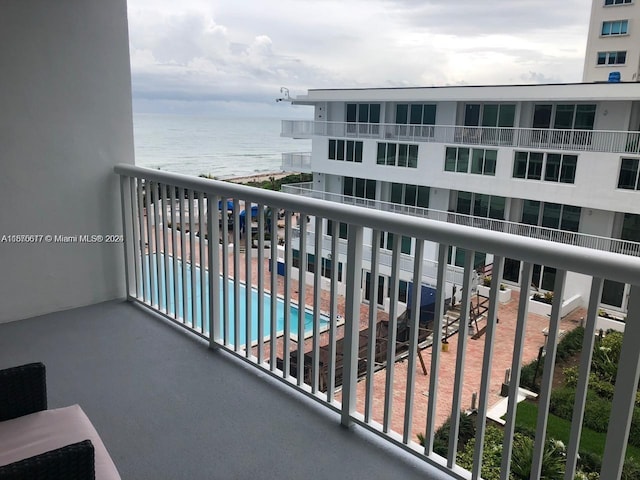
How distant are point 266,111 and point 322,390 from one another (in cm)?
158

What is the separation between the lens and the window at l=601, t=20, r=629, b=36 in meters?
1.96

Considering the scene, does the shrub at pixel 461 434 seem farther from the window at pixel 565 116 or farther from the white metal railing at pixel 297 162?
the white metal railing at pixel 297 162

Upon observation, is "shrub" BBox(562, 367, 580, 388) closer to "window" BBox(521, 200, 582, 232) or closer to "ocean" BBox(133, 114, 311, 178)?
"window" BBox(521, 200, 582, 232)

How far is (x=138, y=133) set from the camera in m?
3.48

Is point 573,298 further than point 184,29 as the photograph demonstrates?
No

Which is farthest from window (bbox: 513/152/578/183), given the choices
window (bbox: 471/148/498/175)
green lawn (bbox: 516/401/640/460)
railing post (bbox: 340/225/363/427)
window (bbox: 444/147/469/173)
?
green lawn (bbox: 516/401/640/460)

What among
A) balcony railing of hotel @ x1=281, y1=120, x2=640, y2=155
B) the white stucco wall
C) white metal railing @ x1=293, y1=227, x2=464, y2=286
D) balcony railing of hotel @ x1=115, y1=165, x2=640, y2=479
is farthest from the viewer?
the white stucco wall

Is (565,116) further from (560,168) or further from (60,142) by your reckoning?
(60,142)

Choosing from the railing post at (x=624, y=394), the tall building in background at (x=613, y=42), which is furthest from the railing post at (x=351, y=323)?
the tall building in background at (x=613, y=42)

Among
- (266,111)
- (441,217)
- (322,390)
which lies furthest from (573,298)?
(266,111)

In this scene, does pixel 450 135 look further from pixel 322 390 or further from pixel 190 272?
pixel 190 272

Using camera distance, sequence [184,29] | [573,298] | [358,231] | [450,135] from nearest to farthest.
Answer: [573,298] < [358,231] < [450,135] < [184,29]

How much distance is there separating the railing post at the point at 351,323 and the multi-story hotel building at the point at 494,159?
66 millimetres

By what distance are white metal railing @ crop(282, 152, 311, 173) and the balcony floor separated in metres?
1.04
